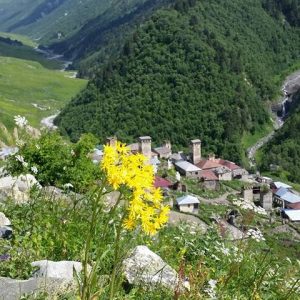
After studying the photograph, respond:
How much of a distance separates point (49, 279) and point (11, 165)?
407 inches

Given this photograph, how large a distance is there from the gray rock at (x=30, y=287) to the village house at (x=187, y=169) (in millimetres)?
74799

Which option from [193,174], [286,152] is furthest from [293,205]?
[286,152]

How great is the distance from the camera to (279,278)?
7.73 metres

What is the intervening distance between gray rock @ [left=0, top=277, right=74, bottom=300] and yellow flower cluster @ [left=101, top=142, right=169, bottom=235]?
1312mm

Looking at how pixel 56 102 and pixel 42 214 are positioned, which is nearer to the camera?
pixel 42 214

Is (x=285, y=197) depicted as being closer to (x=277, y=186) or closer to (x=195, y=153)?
(x=277, y=186)

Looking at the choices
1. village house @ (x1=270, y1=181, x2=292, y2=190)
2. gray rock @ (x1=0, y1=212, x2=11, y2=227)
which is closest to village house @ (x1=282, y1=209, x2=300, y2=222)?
village house @ (x1=270, y1=181, x2=292, y2=190)

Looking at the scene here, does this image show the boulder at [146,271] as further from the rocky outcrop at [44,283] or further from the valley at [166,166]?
the rocky outcrop at [44,283]

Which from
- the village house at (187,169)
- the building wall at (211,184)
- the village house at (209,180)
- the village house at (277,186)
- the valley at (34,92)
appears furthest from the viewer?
the valley at (34,92)

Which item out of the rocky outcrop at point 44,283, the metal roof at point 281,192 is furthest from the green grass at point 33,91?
the rocky outcrop at point 44,283

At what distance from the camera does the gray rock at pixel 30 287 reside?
5.38 meters

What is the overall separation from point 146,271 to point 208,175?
73936mm

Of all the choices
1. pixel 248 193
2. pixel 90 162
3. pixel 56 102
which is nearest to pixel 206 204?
pixel 248 193

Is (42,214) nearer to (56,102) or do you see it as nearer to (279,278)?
(279,278)
